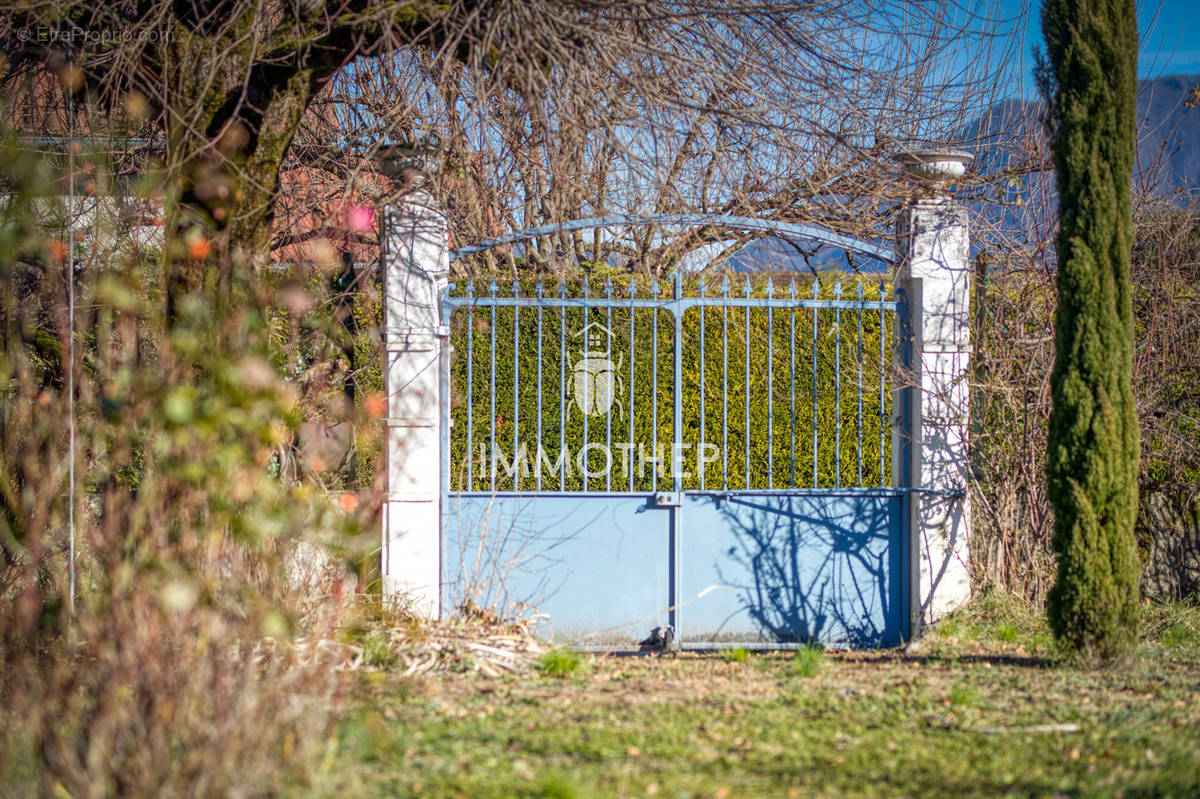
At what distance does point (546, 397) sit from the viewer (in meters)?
7.69

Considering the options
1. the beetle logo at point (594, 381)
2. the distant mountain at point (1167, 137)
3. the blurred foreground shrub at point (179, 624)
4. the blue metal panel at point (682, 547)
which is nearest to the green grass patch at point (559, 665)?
the blue metal panel at point (682, 547)

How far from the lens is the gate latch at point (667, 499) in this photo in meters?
6.10

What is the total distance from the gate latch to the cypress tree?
208cm

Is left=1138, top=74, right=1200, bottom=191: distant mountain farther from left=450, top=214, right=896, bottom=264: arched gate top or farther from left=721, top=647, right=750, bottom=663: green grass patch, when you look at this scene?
left=721, top=647, right=750, bottom=663: green grass patch

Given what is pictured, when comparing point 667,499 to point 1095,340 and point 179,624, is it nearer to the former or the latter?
point 1095,340

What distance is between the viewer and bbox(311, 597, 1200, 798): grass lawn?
337cm

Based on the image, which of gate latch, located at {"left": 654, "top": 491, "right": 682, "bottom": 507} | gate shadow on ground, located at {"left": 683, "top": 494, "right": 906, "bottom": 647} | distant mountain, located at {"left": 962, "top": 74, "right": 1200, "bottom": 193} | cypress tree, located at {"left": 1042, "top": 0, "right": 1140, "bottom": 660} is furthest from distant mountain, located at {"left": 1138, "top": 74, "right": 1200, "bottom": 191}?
gate latch, located at {"left": 654, "top": 491, "right": 682, "bottom": 507}

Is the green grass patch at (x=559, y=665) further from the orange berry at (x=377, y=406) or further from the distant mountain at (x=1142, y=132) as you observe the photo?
the distant mountain at (x=1142, y=132)

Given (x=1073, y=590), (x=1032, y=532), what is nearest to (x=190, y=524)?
(x=1073, y=590)

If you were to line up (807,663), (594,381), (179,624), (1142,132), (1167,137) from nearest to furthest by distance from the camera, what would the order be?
1. (179,624)
2. (807,663)
3. (1167,137)
4. (594,381)
5. (1142,132)

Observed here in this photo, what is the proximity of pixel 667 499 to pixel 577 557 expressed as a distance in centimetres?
65

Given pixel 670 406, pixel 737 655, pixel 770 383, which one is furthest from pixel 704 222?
pixel 737 655

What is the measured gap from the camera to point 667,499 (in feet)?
20.0

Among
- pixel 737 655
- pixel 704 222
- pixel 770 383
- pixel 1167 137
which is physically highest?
pixel 1167 137
